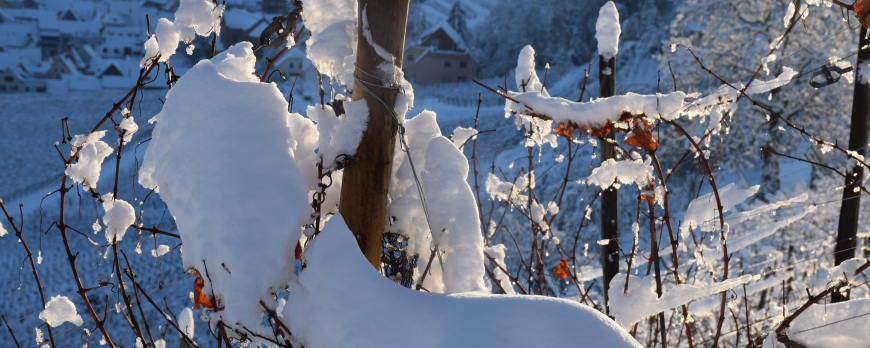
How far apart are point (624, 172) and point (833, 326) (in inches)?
38.9

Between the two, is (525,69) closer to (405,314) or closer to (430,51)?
(405,314)

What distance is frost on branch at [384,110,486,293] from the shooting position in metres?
1.36

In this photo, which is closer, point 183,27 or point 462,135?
point 183,27

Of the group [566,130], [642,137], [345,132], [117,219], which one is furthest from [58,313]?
[642,137]

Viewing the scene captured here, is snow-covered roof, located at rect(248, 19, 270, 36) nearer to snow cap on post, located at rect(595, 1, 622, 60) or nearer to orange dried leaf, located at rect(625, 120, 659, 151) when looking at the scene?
snow cap on post, located at rect(595, 1, 622, 60)

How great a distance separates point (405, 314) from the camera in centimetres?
111

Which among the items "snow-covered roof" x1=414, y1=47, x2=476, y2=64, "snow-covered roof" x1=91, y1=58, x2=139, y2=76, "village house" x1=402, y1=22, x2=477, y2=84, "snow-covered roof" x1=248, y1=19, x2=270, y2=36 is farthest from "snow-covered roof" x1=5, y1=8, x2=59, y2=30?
"snow-covered roof" x1=414, y1=47, x2=476, y2=64

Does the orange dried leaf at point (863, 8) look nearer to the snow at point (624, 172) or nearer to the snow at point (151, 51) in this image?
the snow at point (624, 172)

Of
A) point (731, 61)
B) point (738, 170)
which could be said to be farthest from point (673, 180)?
point (731, 61)

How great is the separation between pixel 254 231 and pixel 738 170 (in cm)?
1259

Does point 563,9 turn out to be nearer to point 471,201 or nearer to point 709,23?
point 709,23

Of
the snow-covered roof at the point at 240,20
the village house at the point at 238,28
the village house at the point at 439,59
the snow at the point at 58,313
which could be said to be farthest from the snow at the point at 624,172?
the snow-covered roof at the point at 240,20

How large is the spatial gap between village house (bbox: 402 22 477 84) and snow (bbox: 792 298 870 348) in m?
21.9

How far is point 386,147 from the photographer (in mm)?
1274
